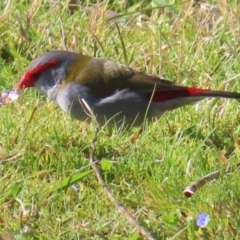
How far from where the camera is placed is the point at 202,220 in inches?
149

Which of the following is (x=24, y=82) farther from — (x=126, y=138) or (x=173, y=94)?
(x=173, y=94)

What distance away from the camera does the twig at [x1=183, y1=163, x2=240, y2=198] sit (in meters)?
4.09

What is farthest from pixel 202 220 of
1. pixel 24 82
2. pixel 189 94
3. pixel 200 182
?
pixel 24 82

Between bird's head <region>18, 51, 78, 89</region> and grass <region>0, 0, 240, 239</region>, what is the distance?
16cm

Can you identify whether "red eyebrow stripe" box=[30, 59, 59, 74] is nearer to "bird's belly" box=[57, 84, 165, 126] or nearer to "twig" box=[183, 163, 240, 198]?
"bird's belly" box=[57, 84, 165, 126]

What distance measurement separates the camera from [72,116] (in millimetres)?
5012

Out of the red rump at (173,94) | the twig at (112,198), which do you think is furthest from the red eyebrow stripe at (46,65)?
the twig at (112,198)

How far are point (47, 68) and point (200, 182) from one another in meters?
1.66

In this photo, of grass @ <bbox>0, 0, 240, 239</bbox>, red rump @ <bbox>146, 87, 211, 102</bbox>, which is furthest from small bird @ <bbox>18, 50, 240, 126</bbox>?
grass @ <bbox>0, 0, 240, 239</bbox>

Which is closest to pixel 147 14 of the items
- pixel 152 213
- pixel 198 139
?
pixel 198 139

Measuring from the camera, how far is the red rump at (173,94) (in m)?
5.11

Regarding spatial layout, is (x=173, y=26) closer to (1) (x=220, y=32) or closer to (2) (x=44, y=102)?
(1) (x=220, y=32)

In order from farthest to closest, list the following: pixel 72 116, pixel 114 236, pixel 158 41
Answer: pixel 158 41 < pixel 72 116 < pixel 114 236

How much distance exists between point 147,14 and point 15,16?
1125mm
